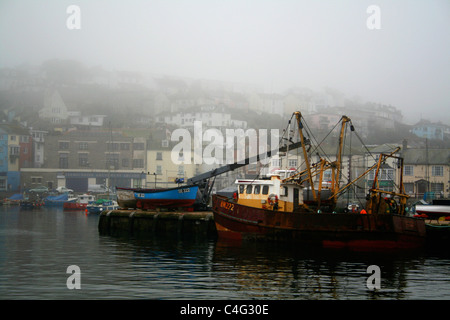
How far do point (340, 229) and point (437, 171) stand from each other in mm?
56274

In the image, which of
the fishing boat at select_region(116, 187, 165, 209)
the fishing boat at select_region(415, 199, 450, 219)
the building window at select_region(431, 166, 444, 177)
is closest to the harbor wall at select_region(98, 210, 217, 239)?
the fishing boat at select_region(116, 187, 165, 209)

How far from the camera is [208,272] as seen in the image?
25.4 meters

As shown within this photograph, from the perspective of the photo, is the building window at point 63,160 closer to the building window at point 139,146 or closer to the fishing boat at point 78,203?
the building window at point 139,146

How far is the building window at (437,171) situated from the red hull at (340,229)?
171 feet

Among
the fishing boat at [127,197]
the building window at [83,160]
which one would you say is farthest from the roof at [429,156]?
the building window at [83,160]

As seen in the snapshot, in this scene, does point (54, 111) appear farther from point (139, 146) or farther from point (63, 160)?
point (139, 146)

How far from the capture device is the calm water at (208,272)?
68.0 ft

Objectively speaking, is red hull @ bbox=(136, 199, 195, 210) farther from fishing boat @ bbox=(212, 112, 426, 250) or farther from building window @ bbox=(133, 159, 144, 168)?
building window @ bbox=(133, 159, 144, 168)

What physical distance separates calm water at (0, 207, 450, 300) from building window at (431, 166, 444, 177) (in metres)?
53.8

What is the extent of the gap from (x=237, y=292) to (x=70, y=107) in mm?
184062

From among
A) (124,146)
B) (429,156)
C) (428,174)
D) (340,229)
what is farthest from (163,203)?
(124,146)

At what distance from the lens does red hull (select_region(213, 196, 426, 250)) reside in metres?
33.5
